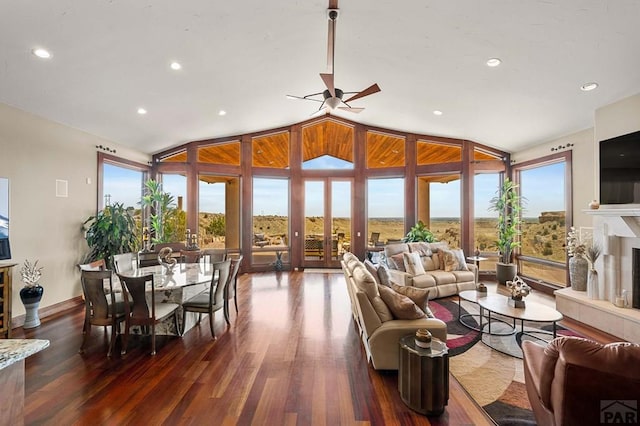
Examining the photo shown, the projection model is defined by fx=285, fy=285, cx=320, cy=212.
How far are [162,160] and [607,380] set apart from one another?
8.17 metres

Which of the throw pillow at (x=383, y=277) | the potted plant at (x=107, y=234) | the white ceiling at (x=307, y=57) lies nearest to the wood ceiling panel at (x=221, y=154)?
the white ceiling at (x=307, y=57)

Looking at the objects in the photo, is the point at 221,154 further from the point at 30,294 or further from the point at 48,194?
the point at 30,294

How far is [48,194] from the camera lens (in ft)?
14.8

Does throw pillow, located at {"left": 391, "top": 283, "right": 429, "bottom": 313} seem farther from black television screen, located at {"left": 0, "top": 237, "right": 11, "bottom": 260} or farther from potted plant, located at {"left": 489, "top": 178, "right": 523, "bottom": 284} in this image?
black television screen, located at {"left": 0, "top": 237, "right": 11, "bottom": 260}

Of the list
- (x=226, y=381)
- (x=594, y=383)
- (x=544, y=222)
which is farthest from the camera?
(x=544, y=222)

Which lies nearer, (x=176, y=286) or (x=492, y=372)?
(x=492, y=372)

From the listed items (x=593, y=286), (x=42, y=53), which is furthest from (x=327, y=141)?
(x=593, y=286)

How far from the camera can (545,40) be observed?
10.6ft

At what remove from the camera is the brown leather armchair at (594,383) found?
1.42 metres

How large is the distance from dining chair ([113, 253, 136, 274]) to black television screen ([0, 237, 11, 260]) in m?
1.12

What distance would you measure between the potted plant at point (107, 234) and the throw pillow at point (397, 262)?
494cm

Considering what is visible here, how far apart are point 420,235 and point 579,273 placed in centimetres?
288

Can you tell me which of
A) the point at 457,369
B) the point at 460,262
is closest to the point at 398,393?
the point at 457,369

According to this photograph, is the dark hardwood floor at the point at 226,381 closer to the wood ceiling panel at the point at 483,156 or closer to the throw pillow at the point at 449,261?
the throw pillow at the point at 449,261
